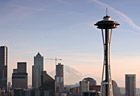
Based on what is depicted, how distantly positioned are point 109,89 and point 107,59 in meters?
13.6

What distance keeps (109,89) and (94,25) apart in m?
28.5

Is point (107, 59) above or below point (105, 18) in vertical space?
below

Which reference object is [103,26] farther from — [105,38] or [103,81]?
[103,81]

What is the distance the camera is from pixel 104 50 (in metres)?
152

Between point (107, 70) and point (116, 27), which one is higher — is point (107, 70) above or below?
below

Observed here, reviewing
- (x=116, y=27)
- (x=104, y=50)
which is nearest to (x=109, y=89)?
(x=104, y=50)

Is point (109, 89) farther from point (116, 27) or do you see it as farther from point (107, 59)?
point (116, 27)

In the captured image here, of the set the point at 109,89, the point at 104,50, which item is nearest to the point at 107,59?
the point at 104,50

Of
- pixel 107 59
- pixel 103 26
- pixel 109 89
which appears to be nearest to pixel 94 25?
pixel 103 26

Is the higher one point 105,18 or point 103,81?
point 105,18

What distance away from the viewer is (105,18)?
15800cm

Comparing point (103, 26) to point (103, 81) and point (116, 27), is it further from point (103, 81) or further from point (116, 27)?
point (103, 81)

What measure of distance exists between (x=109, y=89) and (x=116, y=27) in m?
27.2

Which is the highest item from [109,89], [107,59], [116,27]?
[116,27]
